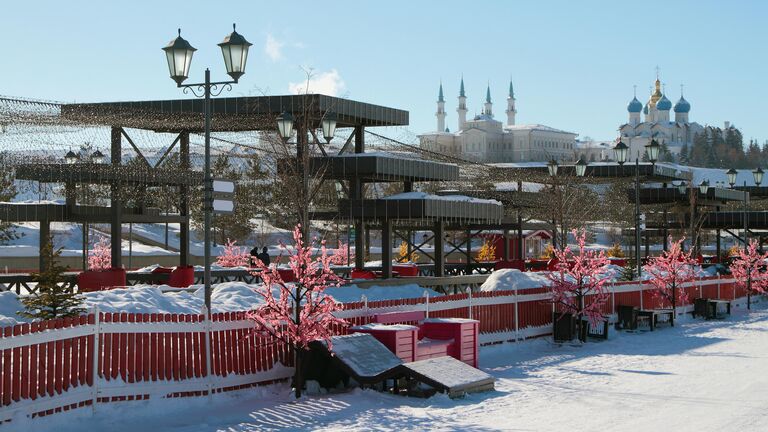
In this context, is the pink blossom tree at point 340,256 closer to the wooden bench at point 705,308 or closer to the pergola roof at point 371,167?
the pergola roof at point 371,167

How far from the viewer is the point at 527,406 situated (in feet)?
45.0

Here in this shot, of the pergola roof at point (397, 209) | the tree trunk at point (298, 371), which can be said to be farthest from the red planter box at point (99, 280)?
the tree trunk at point (298, 371)

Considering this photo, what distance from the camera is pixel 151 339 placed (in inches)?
525

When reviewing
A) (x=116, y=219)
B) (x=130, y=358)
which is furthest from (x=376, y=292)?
(x=130, y=358)

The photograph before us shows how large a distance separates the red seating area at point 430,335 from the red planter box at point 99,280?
1238 cm

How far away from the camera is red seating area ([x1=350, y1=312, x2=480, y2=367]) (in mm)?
15805

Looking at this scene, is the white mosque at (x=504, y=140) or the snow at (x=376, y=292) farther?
the white mosque at (x=504, y=140)

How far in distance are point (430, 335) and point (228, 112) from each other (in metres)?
17.4

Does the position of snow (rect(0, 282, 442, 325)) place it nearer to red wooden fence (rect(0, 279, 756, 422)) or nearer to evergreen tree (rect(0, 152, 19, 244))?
red wooden fence (rect(0, 279, 756, 422))

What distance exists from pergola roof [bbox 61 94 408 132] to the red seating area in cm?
1288

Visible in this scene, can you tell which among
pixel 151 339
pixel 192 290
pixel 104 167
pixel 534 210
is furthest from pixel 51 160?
pixel 534 210

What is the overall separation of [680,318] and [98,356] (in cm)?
2120

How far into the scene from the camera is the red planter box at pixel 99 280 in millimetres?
27078

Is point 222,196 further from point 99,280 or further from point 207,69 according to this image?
point 99,280
